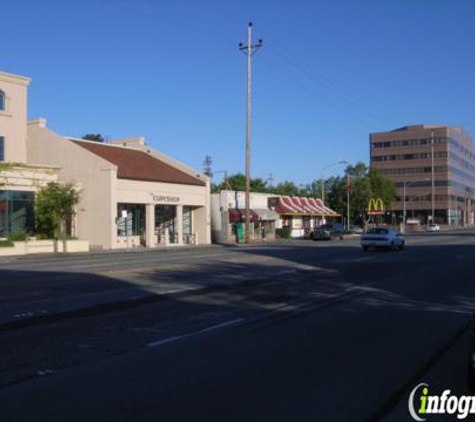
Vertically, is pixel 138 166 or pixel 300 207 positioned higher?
pixel 138 166

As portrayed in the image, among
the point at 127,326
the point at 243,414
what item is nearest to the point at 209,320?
the point at 127,326

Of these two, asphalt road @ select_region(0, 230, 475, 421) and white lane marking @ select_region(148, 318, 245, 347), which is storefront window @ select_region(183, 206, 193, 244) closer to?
asphalt road @ select_region(0, 230, 475, 421)

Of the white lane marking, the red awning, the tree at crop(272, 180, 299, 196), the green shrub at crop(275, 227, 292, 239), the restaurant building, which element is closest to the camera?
the white lane marking

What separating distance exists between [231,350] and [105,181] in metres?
37.5

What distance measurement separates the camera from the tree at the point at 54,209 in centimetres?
4175

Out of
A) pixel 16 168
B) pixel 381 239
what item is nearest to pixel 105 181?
pixel 16 168

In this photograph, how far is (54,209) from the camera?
4175 centimetres

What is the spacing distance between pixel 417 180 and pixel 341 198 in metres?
56.1

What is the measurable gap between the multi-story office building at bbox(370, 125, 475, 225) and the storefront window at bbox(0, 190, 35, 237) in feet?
397

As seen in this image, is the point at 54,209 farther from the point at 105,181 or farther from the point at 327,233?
the point at 327,233

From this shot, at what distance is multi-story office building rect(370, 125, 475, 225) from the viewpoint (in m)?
156

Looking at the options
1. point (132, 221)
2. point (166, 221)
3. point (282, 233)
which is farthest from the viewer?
point (282, 233)

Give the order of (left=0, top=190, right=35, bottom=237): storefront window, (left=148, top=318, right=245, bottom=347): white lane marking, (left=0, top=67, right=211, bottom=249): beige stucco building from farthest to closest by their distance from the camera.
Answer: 1. (left=0, top=67, right=211, bottom=249): beige stucco building
2. (left=0, top=190, right=35, bottom=237): storefront window
3. (left=148, top=318, right=245, bottom=347): white lane marking

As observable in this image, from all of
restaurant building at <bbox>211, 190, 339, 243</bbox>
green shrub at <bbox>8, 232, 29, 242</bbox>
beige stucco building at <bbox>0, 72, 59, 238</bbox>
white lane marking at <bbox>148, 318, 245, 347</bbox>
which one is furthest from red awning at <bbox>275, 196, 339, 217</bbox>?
white lane marking at <bbox>148, 318, 245, 347</bbox>
